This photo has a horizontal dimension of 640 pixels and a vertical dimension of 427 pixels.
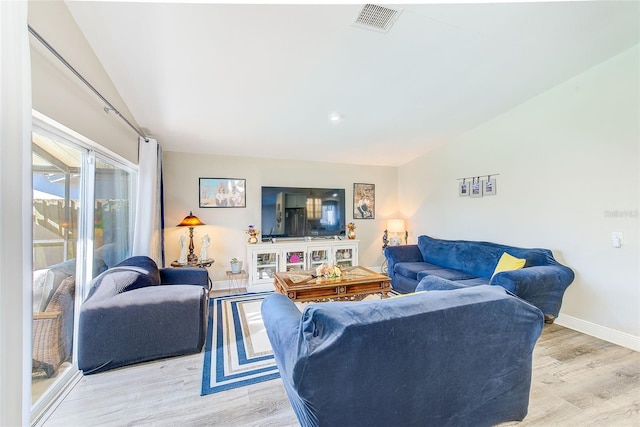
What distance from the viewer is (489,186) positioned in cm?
365

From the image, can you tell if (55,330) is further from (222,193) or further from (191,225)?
(222,193)

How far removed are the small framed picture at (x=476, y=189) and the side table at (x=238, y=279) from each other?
3.75 metres

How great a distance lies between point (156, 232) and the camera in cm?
359

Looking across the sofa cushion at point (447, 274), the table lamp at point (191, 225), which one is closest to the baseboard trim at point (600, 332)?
→ the sofa cushion at point (447, 274)

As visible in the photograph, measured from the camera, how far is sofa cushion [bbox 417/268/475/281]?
10.7 ft

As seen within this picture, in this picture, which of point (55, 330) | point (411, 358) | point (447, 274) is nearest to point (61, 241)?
point (55, 330)

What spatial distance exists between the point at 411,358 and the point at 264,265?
10.7ft

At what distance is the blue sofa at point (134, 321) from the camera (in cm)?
198

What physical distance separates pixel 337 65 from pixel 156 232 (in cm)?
318

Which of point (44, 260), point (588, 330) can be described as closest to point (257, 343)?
point (44, 260)

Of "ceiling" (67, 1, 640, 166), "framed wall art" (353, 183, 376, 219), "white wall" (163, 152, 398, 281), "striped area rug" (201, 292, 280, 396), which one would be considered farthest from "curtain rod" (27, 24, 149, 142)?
"framed wall art" (353, 183, 376, 219)

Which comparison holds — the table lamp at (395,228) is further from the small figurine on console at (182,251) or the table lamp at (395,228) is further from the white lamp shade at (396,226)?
the small figurine on console at (182,251)

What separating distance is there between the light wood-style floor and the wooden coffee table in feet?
→ 3.22

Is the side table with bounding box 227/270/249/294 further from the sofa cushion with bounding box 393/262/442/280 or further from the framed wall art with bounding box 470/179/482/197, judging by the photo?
the framed wall art with bounding box 470/179/482/197
